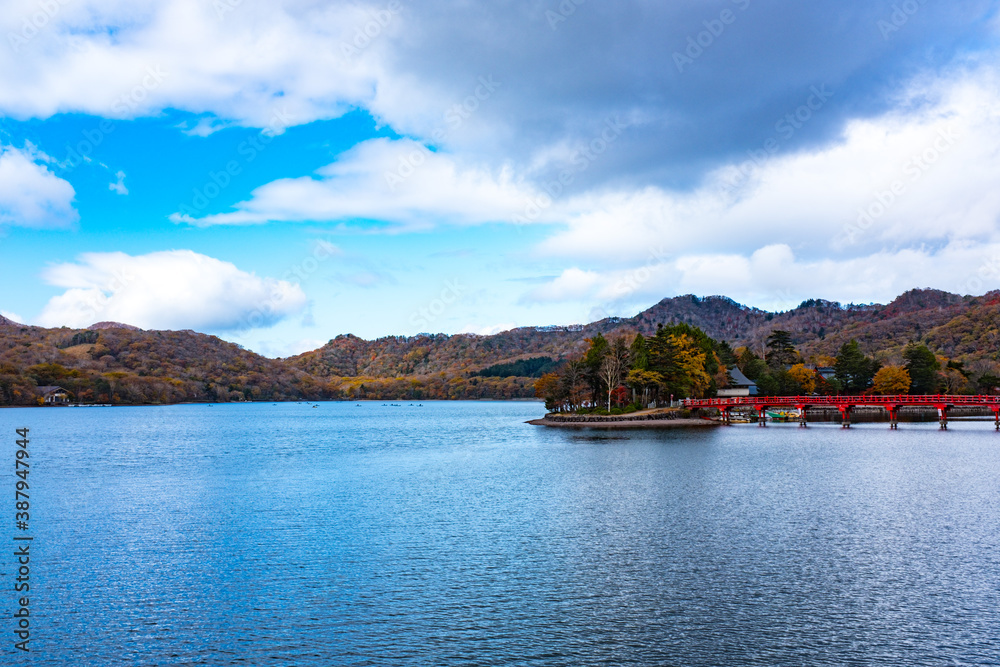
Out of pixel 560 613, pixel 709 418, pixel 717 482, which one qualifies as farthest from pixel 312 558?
pixel 709 418

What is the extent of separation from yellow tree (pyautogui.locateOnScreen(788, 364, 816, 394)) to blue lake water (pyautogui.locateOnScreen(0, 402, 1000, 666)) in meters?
85.5

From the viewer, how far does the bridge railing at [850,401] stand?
89688 millimetres

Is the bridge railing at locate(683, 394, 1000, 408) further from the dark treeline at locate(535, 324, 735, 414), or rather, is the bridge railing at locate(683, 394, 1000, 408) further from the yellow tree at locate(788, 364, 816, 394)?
the yellow tree at locate(788, 364, 816, 394)

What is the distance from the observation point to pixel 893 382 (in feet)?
430

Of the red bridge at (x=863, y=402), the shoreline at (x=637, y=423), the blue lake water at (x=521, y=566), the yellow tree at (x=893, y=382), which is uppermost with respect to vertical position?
the yellow tree at (x=893, y=382)

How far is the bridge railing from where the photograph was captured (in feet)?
294

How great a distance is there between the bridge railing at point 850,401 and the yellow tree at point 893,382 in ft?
87.1

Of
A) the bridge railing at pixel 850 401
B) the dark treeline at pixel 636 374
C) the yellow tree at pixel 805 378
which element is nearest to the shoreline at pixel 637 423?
the bridge railing at pixel 850 401

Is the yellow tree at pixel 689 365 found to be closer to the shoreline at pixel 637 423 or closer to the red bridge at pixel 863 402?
the red bridge at pixel 863 402

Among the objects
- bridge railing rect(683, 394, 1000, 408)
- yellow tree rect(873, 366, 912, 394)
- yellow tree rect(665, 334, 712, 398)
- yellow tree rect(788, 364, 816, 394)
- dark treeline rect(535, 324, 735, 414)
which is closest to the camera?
bridge railing rect(683, 394, 1000, 408)

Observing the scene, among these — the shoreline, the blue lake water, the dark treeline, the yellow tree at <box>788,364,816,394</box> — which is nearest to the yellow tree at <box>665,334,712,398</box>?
the dark treeline

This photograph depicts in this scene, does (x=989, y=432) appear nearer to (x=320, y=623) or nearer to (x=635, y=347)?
(x=635, y=347)

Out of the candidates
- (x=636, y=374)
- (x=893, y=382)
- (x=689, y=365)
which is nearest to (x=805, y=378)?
(x=893, y=382)

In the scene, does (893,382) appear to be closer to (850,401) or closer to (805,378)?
(805,378)
